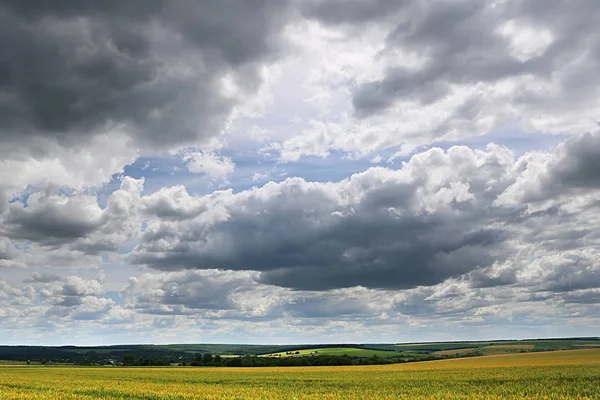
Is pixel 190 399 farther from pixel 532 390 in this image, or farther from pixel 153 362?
pixel 153 362

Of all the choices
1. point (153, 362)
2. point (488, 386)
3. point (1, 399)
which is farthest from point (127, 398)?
point (153, 362)

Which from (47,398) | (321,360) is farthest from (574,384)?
(321,360)

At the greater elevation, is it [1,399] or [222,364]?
[1,399]

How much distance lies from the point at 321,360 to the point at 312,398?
100527 millimetres

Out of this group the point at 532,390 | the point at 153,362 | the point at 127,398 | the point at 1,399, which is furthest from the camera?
the point at 153,362

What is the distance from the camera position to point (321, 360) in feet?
422

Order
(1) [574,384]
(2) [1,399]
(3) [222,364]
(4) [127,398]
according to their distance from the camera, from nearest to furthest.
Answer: (2) [1,399]
(4) [127,398]
(1) [574,384]
(3) [222,364]

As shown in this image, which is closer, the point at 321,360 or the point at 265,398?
the point at 265,398

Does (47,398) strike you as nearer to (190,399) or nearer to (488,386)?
(190,399)

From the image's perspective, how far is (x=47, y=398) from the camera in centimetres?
3300

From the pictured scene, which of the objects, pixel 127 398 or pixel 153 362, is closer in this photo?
pixel 127 398

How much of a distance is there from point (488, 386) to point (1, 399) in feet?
123

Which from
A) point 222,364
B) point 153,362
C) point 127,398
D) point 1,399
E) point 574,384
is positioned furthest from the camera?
point 153,362

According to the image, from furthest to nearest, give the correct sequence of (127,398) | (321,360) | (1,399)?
(321,360)
(127,398)
(1,399)
